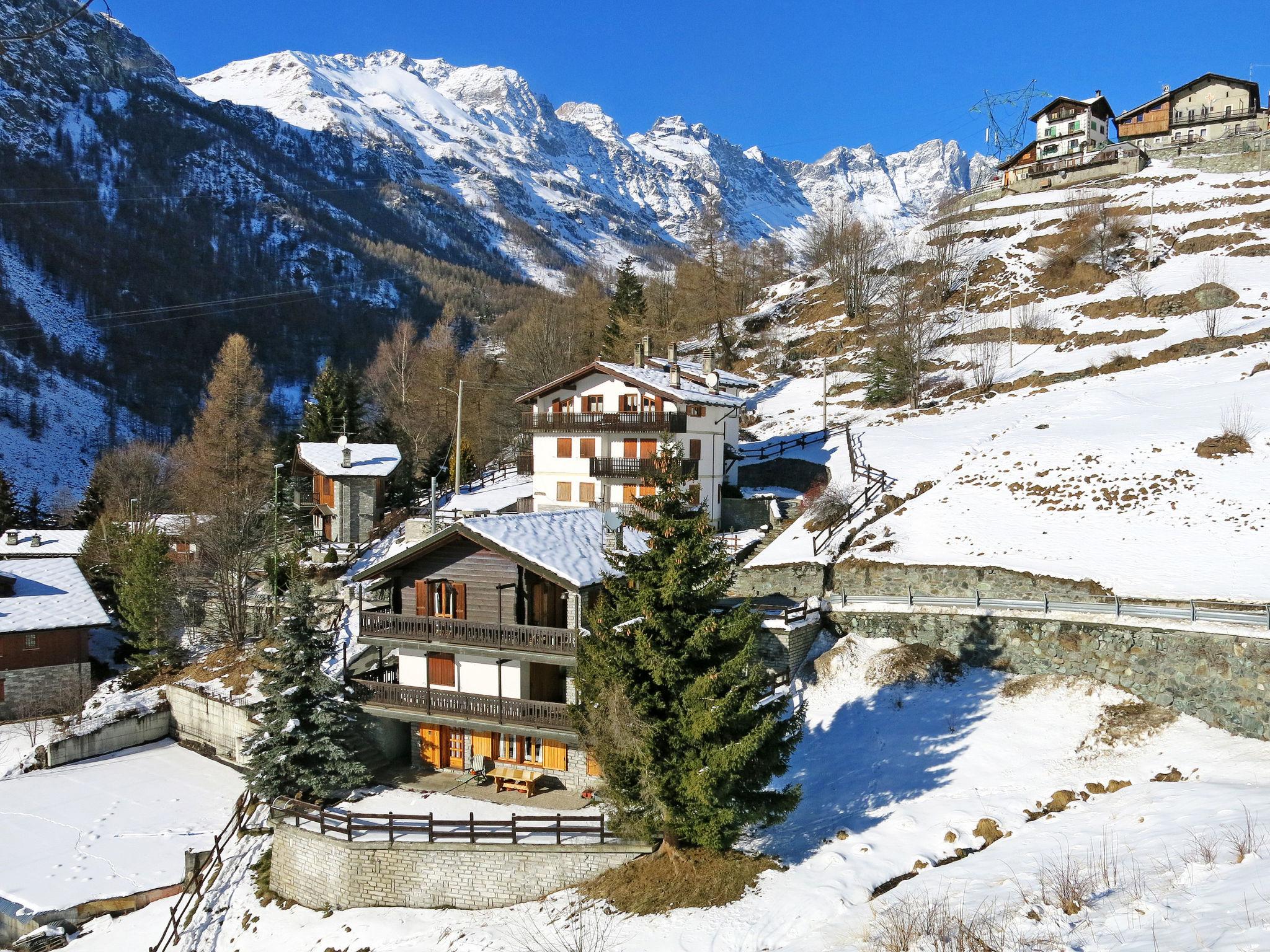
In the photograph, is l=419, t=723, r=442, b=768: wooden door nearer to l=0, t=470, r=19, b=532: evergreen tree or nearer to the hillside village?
the hillside village

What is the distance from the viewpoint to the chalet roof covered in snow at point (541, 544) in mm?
23609

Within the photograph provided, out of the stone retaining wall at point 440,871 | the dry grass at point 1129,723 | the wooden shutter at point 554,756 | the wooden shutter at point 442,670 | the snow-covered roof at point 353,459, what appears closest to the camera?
the stone retaining wall at point 440,871

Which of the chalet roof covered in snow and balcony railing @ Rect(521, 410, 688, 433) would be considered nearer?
the chalet roof covered in snow

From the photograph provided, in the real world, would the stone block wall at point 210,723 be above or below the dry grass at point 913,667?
below

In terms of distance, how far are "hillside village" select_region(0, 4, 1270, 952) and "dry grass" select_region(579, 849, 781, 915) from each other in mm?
95

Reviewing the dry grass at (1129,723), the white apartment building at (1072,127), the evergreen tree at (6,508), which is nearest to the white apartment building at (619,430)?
the dry grass at (1129,723)

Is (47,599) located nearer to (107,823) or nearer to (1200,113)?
(107,823)

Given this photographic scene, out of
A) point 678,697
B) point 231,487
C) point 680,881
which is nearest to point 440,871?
point 680,881

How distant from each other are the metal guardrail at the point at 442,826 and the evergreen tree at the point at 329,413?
39.5 m

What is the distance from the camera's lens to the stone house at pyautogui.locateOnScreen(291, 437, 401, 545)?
49.3 m

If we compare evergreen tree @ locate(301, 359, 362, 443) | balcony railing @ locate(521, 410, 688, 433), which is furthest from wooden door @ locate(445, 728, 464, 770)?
evergreen tree @ locate(301, 359, 362, 443)

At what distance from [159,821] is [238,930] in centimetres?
770

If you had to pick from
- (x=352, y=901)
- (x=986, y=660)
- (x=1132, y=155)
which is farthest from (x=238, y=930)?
(x=1132, y=155)

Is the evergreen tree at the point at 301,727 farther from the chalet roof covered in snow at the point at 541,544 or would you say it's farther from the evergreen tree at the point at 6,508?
the evergreen tree at the point at 6,508
